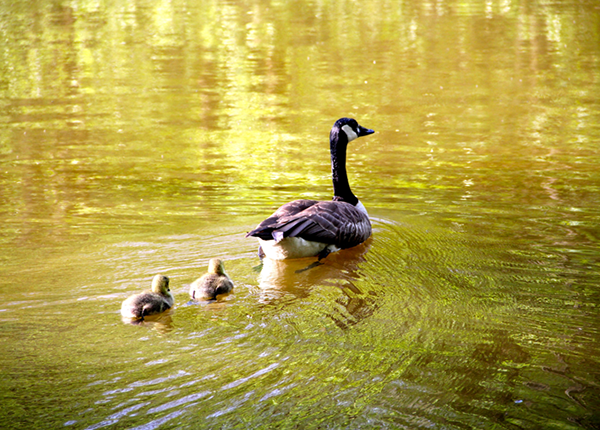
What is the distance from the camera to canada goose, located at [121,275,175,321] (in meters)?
5.64

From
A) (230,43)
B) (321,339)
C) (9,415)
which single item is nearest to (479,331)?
(321,339)

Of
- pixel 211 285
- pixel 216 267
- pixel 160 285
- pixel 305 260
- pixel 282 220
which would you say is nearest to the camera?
pixel 160 285

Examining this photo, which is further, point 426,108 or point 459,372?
point 426,108

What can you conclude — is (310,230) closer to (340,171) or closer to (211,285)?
(211,285)

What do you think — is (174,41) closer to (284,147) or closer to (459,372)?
(284,147)

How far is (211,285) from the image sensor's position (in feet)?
19.9

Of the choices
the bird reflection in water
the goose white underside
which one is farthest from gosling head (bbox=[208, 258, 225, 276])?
the goose white underside

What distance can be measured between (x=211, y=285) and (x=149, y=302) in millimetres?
620

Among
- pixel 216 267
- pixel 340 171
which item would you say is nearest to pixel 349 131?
pixel 340 171

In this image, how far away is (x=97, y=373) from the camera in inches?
188

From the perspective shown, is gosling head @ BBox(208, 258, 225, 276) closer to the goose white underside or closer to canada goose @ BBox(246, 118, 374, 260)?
canada goose @ BBox(246, 118, 374, 260)

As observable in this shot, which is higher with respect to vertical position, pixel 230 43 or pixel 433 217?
pixel 230 43

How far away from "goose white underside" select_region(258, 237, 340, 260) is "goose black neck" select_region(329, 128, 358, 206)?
1347 mm

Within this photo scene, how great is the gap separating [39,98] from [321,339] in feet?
48.9
